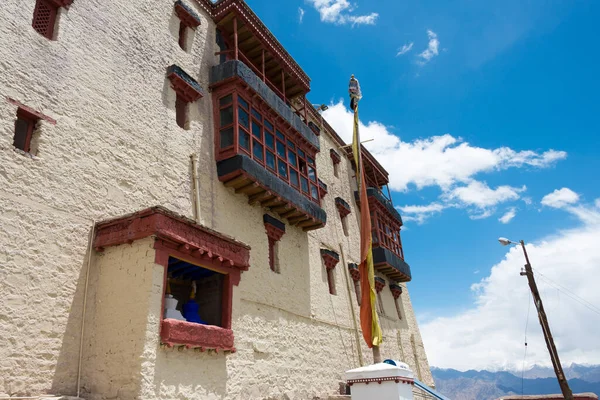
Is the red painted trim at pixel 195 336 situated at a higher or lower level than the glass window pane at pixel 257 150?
lower

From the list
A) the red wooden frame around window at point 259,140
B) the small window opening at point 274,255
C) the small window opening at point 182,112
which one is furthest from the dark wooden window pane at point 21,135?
the small window opening at point 274,255

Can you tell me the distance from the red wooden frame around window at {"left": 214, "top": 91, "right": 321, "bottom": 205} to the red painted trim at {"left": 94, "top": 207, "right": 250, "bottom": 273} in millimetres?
4172

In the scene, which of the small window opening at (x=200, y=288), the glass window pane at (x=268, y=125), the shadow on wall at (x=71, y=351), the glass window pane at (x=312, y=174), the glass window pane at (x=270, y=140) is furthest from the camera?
the glass window pane at (x=312, y=174)

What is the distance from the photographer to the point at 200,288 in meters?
10.9

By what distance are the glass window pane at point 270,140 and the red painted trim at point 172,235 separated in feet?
17.9

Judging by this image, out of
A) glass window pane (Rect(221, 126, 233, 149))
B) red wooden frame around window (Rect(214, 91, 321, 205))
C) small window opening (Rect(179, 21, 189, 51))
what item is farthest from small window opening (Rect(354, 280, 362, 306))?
small window opening (Rect(179, 21, 189, 51))

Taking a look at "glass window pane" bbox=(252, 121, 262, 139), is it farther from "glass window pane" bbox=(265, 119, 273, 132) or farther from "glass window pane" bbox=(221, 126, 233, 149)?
"glass window pane" bbox=(221, 126, 233, 149)

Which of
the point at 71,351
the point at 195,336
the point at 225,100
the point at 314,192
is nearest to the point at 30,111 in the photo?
the point at 71,351

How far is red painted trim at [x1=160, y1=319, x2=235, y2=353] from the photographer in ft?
26.3

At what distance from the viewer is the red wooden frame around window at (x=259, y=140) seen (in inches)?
535

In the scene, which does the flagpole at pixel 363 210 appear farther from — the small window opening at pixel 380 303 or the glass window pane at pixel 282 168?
the small window opening at pixel 380 303

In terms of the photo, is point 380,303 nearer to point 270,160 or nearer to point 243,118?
point 270,160

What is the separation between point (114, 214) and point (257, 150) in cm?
533

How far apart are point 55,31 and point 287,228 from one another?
8937 mm
